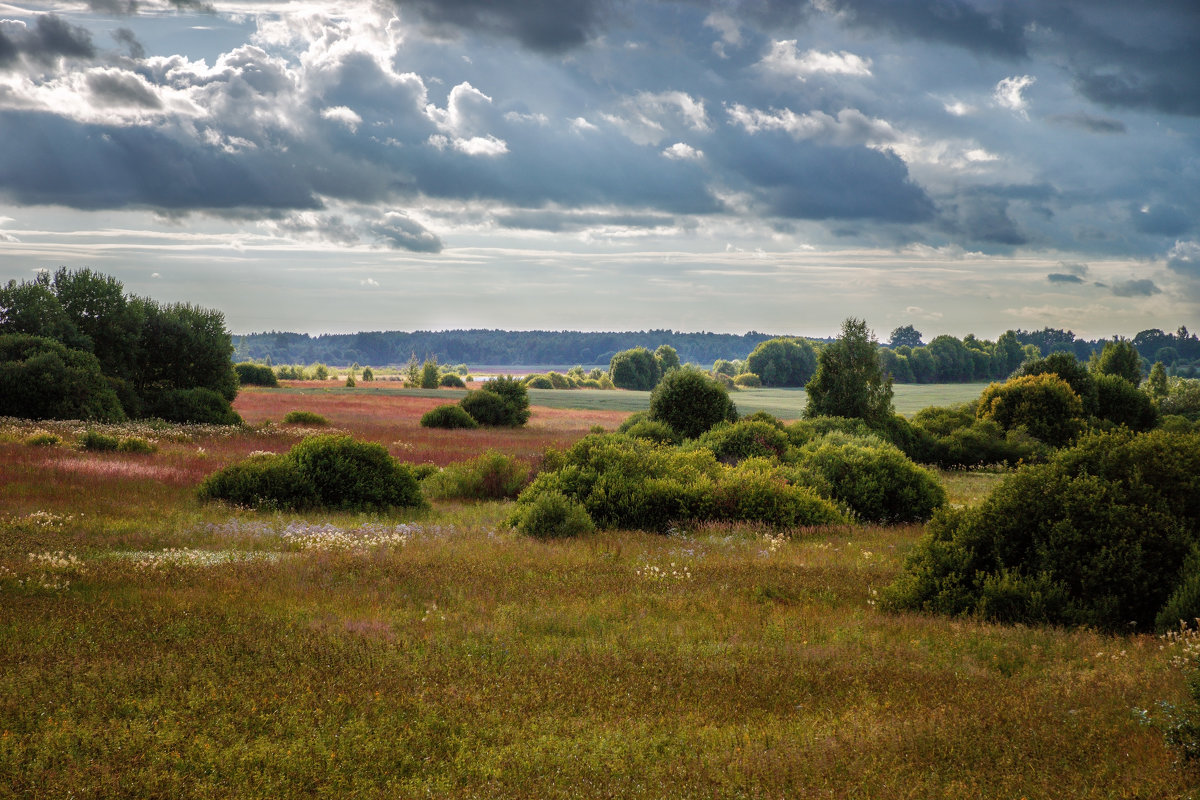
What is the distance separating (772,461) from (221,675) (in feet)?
59.3

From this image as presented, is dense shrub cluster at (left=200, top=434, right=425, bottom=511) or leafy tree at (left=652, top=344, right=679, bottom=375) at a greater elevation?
leafy tree at (left=652, top=344, right=679, bottom=375)

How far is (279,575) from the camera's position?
1165cm

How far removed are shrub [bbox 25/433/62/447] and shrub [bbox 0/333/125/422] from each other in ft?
34.4

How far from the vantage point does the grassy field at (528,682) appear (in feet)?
18.2

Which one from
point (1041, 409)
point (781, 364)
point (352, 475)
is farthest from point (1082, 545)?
point (781, 364)

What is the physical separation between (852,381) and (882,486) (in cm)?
1948

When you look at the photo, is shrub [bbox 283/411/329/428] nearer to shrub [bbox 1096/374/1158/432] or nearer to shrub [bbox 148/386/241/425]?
shrub [bbox 148/386/241/425]

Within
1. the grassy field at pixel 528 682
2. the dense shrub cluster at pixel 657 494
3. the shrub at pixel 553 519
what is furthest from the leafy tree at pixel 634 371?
the grassy field at pixel 528 682

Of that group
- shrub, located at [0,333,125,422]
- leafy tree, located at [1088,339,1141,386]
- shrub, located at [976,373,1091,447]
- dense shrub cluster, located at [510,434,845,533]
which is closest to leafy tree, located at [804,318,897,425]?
shrub, located at [976,373,1091,447]

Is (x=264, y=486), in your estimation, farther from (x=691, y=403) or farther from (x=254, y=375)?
(x=254, y=375)

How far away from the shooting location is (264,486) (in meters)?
19.4

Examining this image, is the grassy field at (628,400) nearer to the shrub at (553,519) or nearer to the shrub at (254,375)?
the shrub at (254,375)

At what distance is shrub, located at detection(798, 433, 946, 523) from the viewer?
20.3m

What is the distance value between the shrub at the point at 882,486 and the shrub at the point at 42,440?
23.5 meters
